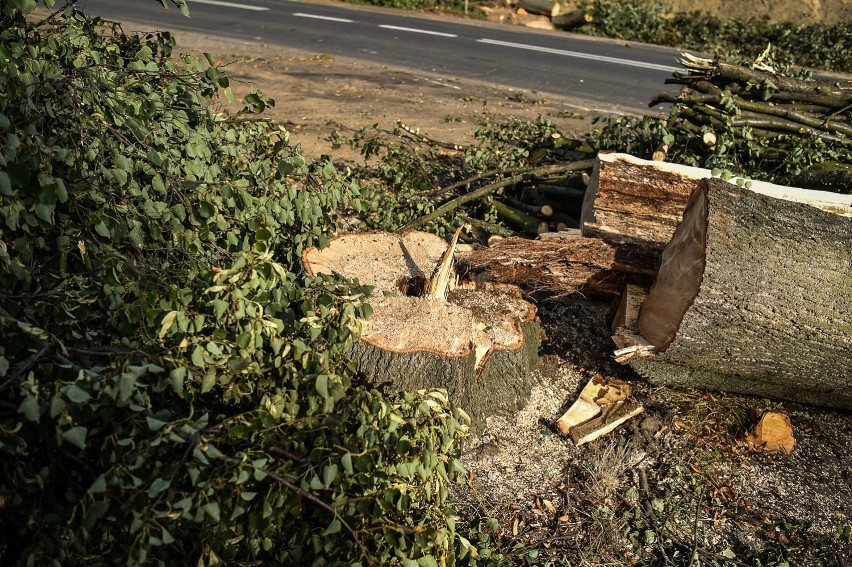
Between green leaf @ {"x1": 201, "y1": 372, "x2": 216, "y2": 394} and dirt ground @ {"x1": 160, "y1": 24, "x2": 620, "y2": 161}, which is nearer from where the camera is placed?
green leaf @ {"x1": 201, "y1": 372, "x2": 216, "y2": 394}

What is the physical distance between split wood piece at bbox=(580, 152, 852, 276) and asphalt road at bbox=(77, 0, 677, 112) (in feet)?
19.6

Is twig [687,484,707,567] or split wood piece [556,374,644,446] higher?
split wood piece [556,374,644,446]

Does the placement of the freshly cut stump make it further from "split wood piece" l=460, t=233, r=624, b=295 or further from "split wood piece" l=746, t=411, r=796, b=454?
"split wood piece" l=746, t=411, r=796, b=454

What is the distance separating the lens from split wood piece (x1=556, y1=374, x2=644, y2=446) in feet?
13.1

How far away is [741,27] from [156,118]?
15.5m

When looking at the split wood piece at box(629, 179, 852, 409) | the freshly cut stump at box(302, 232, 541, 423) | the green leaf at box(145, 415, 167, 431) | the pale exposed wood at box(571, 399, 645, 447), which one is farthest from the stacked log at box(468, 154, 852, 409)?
the green leaf at box(145, 415, 167, 431)

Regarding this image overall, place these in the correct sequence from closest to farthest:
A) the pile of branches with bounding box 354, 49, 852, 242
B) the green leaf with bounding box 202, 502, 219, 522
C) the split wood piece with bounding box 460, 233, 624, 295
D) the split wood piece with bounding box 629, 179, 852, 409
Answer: the green leaf with bounding box 202, 502, 219, 522 → the split wood piece with bounding box 629, 179, 852, 409 → the split wood piece with bounding box 460, 233, 624, 295 → the pile of branches with bounding box 354, 49, 852, 242

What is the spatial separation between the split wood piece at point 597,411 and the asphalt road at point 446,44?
23.8ft

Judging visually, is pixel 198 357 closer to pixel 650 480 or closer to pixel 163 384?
pixel 163 384

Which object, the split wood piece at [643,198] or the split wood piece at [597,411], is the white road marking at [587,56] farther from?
the split wood piece at [597,411]

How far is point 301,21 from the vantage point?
587 inches

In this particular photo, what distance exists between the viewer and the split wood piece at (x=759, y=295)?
372cm

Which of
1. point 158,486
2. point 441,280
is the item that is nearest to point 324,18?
point 441,280

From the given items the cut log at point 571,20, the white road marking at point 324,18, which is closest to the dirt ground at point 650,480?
the white road marking at point 324,18
